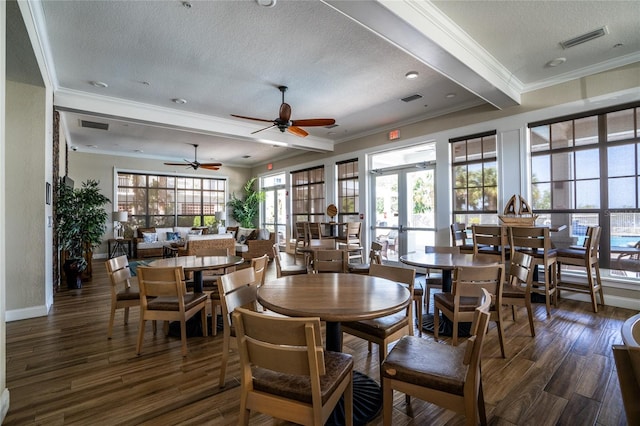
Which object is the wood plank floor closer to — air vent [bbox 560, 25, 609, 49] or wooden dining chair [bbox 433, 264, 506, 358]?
wooden dining chair [bbox 433, 264, 506, 358]

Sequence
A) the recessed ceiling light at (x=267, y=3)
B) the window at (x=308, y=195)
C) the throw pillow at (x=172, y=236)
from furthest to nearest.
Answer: the throw pillow at (x=172, y=236) → the window at (x=308, y=195) → the recessed ceiling light at (x=267, y=3)

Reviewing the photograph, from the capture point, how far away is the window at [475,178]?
5.00 meters

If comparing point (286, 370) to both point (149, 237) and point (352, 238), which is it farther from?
point (149, 237)

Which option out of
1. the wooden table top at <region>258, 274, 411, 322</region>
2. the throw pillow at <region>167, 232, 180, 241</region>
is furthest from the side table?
the wooden table top at <region>258, 274, 411, 322</region>

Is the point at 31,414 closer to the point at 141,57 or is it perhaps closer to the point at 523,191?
the point at 141,57

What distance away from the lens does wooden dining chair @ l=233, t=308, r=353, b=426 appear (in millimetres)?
1240

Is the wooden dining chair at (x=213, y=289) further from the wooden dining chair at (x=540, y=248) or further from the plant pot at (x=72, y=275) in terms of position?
the wooden dining chair at (x=540, y=248)

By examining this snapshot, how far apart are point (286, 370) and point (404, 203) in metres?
5.60

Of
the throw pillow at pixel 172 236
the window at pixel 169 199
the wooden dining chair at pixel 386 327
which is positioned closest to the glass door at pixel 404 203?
the wooden dining chair at pixel 386 327

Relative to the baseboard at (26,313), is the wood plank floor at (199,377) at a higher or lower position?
lower

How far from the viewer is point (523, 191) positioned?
182 inches

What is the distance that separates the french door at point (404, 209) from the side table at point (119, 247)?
6.99m

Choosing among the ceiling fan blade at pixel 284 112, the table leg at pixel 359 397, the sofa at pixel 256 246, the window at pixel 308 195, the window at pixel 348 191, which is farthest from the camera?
the window at pixel 308 195

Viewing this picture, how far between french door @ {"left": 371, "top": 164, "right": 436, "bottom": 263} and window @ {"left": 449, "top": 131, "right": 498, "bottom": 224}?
1.92 feet
